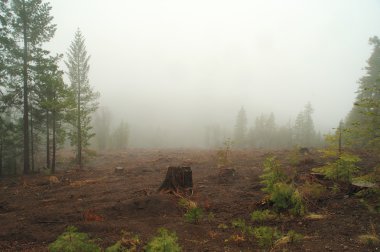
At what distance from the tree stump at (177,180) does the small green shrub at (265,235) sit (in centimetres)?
551

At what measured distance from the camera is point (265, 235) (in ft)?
24.3

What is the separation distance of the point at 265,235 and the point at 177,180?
21.2 feet

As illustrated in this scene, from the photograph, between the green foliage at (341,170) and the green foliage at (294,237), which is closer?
the green foliage at (294,237)

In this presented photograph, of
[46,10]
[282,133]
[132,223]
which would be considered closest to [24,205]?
[132,223]

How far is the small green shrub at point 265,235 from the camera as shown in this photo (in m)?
7.01

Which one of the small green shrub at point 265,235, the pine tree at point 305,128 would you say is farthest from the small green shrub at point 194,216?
the pine tree at point 305,128

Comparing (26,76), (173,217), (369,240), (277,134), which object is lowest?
(173,217)

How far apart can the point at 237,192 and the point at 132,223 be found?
566 cm

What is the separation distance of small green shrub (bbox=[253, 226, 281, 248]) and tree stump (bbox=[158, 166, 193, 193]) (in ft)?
18.1

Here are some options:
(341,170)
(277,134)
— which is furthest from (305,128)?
(341,170)

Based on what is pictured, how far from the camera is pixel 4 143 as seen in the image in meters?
22.0

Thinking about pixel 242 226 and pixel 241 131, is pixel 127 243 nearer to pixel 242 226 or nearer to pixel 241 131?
pixel 242 226

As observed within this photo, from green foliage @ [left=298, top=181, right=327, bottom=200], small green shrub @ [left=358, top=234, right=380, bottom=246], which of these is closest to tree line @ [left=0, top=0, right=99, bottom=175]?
green foliage @ [left=298, top=181, right=327, bottom=200]

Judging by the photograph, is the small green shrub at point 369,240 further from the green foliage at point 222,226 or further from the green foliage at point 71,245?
the green foliage at point 71,245
